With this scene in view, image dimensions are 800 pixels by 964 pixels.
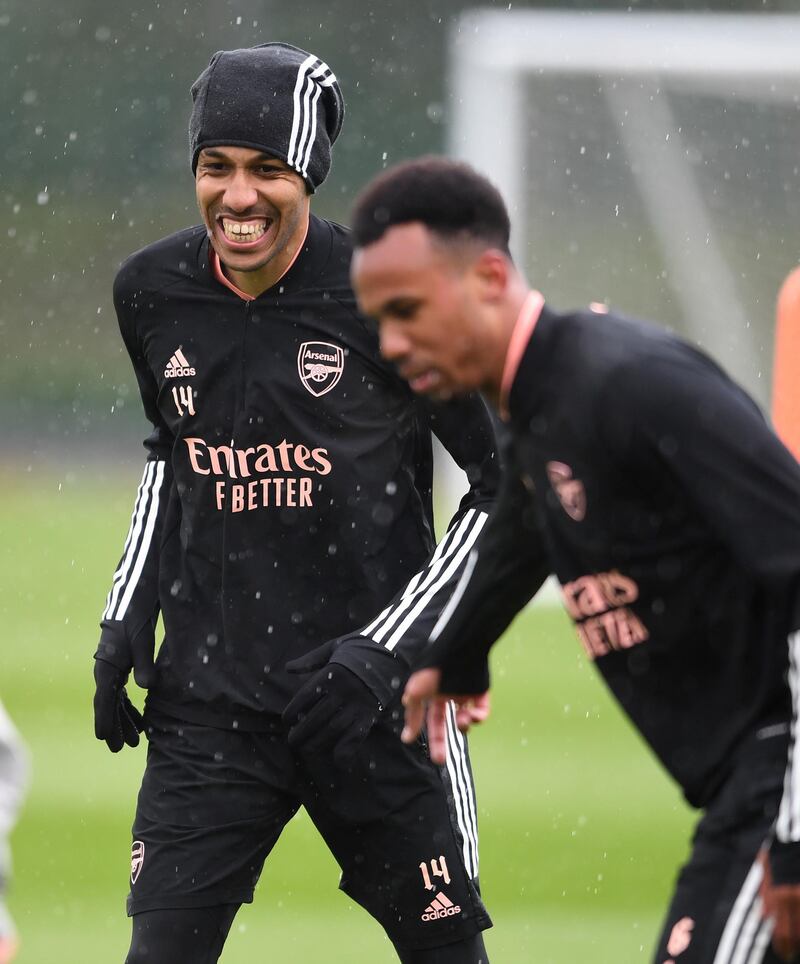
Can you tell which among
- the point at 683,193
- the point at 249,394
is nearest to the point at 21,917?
the point at 249,394

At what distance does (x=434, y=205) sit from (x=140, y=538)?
1753mm

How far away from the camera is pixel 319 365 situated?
4484mm

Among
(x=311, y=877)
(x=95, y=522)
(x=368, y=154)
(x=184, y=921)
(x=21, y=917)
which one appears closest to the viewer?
(x=184, y=921)

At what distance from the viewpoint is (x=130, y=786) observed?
9438mm

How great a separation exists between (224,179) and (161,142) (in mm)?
22594

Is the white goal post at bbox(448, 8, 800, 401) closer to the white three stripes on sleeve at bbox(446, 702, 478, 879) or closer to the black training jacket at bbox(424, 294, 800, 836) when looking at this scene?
the white three stripes on sleeve at bbox(446, 702, 478, 879)

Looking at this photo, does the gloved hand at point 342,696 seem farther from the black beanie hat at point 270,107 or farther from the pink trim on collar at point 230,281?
the black beanie hat at point 270,107

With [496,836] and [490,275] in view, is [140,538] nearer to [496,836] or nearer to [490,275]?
[490,275]

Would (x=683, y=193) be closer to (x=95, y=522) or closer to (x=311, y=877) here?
(x=311, y=877)

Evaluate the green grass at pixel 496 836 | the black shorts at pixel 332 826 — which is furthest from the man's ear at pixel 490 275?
the green grass at pixel 496 836

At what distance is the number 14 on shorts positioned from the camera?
14.4ft

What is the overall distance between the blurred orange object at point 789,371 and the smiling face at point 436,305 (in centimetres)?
109

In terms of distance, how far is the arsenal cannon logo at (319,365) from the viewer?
4473mm

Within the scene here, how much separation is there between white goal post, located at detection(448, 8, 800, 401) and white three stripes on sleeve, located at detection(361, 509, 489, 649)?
9019mm
